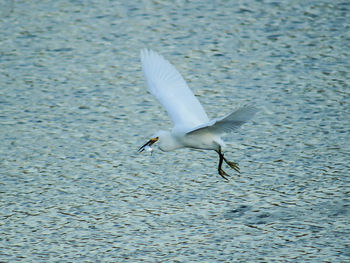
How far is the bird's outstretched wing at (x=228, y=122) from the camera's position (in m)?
5.08

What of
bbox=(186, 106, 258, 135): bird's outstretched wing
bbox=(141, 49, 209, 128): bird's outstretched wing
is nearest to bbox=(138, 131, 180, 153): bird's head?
bbox=(186, 106, 258, 135): bird's outstretched wing

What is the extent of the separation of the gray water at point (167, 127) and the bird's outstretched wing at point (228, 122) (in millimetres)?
922

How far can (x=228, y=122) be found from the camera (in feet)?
17.7

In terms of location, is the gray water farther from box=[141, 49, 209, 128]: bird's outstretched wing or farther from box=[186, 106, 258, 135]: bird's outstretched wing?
box=[186, 106, 258, 135]: bird's outstretched wing

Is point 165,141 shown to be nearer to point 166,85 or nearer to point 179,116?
point 179,116

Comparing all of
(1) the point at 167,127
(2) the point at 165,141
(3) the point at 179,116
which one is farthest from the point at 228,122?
(1) the point at 167,127

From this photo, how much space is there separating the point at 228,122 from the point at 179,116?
1103 mm

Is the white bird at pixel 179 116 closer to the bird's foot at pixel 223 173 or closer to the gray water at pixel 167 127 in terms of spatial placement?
the bird's foot at pixel 223 173

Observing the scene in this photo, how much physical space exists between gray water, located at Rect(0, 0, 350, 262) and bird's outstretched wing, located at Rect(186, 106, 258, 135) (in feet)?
3.02

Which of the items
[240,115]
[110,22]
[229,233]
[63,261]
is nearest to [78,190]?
[63,261]

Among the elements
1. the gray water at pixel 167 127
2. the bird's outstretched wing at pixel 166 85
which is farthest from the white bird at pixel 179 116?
the gray water at pixel 167 127

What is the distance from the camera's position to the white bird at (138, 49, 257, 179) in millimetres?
5988

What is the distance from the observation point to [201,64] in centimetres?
893

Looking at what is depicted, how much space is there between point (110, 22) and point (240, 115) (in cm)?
514
